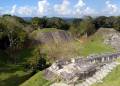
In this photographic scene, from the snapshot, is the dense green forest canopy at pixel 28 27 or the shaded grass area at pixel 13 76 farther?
the dense green forest canopy at pixel 28 27

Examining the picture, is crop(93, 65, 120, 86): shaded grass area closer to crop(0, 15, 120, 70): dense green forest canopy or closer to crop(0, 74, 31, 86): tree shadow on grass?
crop(0, 74, 31, 86): tree shadow on grass

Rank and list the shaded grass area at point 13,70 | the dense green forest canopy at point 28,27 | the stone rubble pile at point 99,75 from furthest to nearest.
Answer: the dense green forest canopy at point 28,27 → the shaded grass area at point 13,70 → the stone rubble pile at point 99,75

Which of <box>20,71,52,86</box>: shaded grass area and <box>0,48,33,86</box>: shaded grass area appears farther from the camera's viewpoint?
<box>0,48,33,86</box>: shaded grass area

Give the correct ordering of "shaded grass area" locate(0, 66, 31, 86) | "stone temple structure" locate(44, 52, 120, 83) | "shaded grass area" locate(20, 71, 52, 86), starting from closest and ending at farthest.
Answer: "stone temple structure" locate(44, 52, 120, 83) → "shaded grass area" locate(20, 71, 52, 86) → "shaded grass area" locate(0, 66, 31, 86)

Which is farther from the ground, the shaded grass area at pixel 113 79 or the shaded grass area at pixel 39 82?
the shaded grass area at pixel 113 79

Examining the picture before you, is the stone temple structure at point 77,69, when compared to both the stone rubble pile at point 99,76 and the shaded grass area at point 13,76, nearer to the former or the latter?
the stone rubble pile at point 99,76

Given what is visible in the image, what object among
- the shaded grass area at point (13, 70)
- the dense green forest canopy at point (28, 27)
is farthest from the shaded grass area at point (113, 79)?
the dense green forest canopy at point (28, 27)

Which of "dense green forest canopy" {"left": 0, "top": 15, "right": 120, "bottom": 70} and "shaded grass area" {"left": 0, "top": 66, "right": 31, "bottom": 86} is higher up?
"dense green forest canopy" {"left": 0, "top": 15, "right": 120, "bottom": 70}

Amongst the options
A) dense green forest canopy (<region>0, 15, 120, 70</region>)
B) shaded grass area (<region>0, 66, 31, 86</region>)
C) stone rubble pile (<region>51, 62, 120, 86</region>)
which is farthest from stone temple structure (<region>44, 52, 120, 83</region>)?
dense green forest canopy (<region>0, 15, 120, 70</region>)
